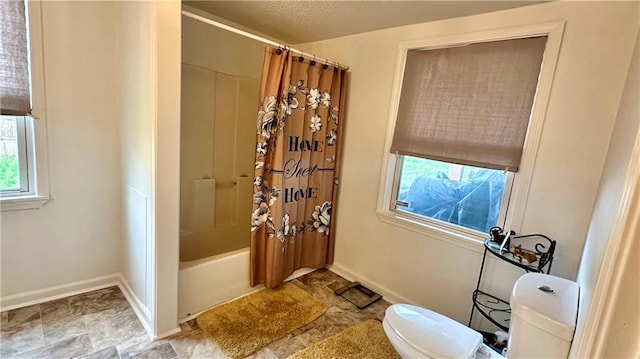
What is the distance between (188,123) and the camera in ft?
8.21

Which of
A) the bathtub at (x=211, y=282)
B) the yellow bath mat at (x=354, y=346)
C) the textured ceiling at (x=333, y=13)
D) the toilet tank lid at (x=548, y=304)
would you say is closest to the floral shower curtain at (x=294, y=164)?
the bathtub at (x=211, y=282)

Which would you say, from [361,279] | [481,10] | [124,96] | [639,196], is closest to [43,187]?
[124,96]

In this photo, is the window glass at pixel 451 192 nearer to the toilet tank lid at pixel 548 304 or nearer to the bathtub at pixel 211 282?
the toilet tank lid at pixel 548 304

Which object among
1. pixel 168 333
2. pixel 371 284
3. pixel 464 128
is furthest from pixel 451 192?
pixel 168 333

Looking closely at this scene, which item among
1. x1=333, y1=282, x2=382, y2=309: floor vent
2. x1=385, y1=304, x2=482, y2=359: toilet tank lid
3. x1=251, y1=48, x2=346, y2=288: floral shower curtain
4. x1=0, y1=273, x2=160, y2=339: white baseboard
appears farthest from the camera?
x1=333, y1=282, x2=382, y2=309: floor vent

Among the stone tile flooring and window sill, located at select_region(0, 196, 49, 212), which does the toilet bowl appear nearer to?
the stone tile flooring

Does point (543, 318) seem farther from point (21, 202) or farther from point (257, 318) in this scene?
point (21, 202)

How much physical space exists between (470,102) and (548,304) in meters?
1.33

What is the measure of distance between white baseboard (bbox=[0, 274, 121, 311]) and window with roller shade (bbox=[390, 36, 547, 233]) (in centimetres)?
239

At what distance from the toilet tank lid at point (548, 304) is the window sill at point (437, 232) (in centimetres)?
74

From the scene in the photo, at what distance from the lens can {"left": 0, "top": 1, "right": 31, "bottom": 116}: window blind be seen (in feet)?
5.65

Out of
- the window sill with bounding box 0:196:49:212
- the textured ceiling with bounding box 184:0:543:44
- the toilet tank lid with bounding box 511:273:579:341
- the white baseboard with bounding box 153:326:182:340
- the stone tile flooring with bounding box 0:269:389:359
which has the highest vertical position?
the textured ceiling with bounding box 184:0:543:44

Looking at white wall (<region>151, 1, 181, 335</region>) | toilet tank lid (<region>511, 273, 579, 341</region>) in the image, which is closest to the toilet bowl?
toilet tank lid (<region>511, 273, 579, 341</region>)

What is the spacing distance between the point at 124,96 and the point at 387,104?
1939mm
